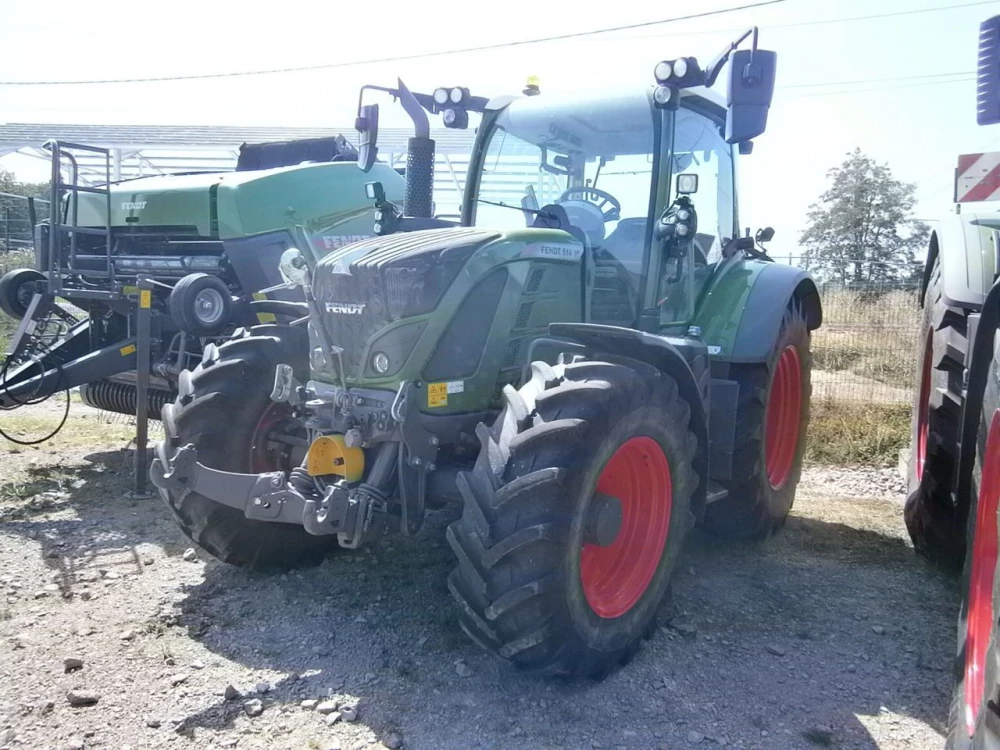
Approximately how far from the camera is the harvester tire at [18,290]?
6980 millimetres

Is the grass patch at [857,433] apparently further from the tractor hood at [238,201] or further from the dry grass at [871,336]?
the tractor hood at [238,201]

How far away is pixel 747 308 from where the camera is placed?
15.6ft

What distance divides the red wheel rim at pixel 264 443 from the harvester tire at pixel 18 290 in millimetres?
3847

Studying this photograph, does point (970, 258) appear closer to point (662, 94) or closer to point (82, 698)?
point (662, 94)

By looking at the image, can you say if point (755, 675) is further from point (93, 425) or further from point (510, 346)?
point (93, 425)

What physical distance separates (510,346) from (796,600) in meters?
1.91

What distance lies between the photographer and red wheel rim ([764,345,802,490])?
543 centimetres

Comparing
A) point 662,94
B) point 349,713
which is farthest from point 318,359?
point 662,94

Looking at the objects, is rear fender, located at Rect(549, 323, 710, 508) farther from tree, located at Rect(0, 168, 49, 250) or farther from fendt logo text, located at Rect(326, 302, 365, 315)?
tree, located at Rect(0, 168, 49, 250)

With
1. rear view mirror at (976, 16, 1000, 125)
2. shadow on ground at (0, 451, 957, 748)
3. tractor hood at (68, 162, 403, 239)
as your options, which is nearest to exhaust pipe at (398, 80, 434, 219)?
shadow on ground at (0, 451, 957, 748)

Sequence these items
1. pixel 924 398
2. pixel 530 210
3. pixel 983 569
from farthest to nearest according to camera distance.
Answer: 1. pixel 924 398
2. pixel 530 210
3. pixel 983 569

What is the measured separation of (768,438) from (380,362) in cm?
294

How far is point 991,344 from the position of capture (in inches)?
129

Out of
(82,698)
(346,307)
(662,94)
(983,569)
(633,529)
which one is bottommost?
(82,698)
